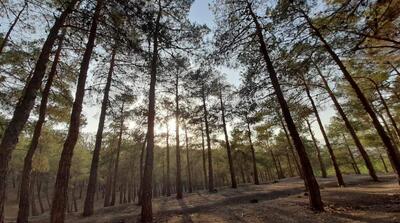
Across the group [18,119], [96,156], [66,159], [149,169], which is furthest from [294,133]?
[96,156]

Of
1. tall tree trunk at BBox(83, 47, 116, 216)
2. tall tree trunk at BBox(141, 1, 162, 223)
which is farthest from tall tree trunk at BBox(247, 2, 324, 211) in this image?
tall tree trunk at BBox(83, 47, 116, 216)

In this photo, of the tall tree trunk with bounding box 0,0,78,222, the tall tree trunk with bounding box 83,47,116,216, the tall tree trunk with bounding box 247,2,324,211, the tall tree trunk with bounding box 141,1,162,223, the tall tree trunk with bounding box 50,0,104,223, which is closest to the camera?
the tall tree trunk with bounding box 0,0,78,222

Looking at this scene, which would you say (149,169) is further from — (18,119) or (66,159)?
(18,119)

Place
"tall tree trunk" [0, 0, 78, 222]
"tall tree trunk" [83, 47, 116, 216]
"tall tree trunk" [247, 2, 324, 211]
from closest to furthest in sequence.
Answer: "tall tree trunk" [0, 0, 78, 222], "tall tree trunk" [247, 2, 324, 211], "tall tree trunk" [83, 47, 116, 216]

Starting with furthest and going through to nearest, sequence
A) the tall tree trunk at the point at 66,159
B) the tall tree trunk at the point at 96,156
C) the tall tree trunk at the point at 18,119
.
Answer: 1. the tall tree trunk at the point at 96,156
2. the tall tree trunk at the point at 66,159
3. the tall tree trunk at the point at 18,119

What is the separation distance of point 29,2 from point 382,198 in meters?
15.1

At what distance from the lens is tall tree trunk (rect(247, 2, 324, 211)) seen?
8.91m

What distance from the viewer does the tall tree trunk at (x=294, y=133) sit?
29.2 ft

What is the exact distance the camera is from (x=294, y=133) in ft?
32.2

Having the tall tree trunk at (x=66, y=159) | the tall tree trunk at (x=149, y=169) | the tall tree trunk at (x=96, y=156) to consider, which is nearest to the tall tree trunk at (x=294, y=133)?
the tall tree trunk at (x=149, y=169)

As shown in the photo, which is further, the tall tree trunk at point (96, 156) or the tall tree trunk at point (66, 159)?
the tall tree trunk at point (96, 156)

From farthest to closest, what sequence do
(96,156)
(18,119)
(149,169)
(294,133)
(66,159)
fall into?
(96,156), (149,169), (294,133), (66,159), (18,119)

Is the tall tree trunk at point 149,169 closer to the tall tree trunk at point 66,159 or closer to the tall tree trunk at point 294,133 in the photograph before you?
the tall tree trunk at point 66,159

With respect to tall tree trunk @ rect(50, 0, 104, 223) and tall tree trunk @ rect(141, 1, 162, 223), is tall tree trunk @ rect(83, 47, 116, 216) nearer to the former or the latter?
tall tree trunk @ rect(141, 1, 162, 223)
